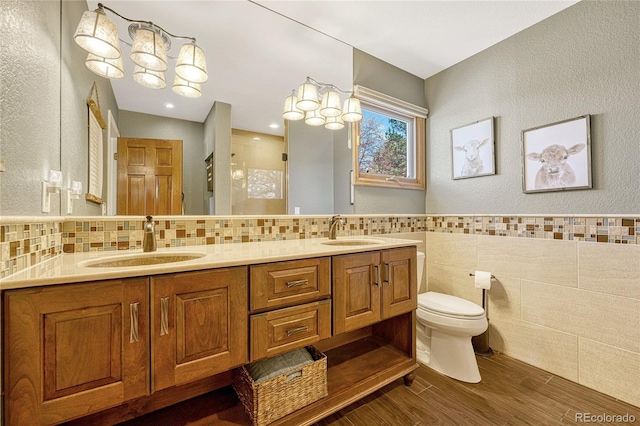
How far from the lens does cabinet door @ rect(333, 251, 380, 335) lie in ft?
4.34

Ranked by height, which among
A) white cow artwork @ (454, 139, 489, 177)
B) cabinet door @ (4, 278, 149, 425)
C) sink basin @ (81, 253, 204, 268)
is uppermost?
white cow artwork @ (454, 139, 489, 177)

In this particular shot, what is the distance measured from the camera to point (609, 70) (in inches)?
60.7

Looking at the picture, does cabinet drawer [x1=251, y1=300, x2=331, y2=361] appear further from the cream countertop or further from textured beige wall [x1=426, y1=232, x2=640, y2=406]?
textured beige wall [x1=426, y1=232, x2=640, y2=406]

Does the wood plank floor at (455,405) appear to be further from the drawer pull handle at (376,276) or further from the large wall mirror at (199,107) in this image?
the large wall mirror at (199,107)

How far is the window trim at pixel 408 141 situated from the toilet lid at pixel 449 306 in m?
0.97

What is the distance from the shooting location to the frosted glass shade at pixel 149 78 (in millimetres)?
1327

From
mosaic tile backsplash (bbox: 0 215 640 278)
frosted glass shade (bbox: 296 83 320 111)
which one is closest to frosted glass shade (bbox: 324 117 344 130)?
frosted glass shade (bbox: 296 83 320 111)

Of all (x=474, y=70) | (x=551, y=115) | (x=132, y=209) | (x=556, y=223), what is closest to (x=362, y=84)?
(x=474, y=70)

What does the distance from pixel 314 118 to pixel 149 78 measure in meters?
1.03

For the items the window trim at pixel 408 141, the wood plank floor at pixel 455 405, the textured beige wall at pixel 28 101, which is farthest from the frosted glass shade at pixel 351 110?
the wood plank floor at pixel 455 405

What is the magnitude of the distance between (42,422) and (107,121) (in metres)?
1.25

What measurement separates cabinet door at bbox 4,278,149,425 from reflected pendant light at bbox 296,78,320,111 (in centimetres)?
141

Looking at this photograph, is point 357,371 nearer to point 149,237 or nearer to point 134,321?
point 134,321

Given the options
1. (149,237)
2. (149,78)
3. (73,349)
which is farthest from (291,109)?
(73,349)
